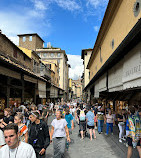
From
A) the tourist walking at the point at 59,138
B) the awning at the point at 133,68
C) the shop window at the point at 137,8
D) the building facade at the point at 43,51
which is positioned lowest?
the tourist walking at the point at 59,138

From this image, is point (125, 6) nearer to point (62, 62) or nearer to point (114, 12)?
point (114, 12)

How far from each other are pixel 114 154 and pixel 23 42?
48.4 meters

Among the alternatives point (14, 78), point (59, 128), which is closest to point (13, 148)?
point (59, 128)

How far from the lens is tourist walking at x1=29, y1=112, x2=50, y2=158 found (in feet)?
12.4

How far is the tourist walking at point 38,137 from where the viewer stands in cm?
377

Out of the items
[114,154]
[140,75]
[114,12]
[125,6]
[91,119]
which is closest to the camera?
[140,75]

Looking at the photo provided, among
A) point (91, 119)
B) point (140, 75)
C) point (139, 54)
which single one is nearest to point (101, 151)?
point (91, 119)

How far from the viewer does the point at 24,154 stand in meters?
2.15

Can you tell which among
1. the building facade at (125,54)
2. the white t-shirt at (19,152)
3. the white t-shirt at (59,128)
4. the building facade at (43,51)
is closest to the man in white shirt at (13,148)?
the white t-shirt at (19,152)

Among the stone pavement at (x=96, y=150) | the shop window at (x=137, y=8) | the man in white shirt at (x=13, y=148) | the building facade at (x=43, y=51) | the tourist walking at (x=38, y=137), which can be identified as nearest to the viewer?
the man in white shirt at (x=13, y=148)

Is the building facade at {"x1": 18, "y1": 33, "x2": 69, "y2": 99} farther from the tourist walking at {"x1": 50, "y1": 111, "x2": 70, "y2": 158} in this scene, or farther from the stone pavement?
the tourist walking at {"x1": 50, "y1": 111, "x2": 70, "y2": 158}

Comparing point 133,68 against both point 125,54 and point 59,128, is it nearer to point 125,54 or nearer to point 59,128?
point 125,54

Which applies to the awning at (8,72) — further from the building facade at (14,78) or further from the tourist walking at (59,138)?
the tourist walking at (59,138)

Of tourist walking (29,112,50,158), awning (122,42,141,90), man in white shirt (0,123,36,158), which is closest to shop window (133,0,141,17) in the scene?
awning (122,42,141,90)
